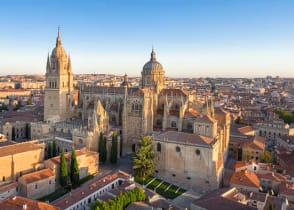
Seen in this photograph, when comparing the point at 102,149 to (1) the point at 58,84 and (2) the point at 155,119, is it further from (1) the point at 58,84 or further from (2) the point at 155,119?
(1) the point at 58,84

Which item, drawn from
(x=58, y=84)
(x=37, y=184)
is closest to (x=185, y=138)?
(x=37, y=184)

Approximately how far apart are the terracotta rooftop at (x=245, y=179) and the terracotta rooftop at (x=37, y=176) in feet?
70.8

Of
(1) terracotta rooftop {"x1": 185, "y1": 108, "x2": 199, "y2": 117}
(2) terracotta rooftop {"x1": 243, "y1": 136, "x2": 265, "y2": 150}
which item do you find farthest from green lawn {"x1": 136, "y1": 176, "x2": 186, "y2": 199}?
(2) terracotta rooftop {"x1": 243, "y1": 136, "x2": 265, "y2": 150}

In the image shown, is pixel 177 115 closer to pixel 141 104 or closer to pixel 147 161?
pixel 141 104

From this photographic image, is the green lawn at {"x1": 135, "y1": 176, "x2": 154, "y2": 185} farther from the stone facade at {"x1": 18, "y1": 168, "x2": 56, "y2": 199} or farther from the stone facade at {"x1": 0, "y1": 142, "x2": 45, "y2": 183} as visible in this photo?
the stone facade at {"x1": 0, "y1": 142, "x2": 45, "y2": 183}

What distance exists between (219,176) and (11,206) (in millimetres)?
23665

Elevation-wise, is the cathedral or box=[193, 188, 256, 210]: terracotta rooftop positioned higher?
the cathedral

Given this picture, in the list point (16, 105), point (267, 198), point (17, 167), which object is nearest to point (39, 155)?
point (17, 167)

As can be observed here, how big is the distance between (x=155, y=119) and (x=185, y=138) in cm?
1246

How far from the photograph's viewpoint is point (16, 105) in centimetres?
9700

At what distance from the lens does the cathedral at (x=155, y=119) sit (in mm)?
36312

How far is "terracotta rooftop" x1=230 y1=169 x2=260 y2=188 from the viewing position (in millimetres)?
34156

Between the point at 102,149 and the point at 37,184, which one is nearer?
the point at 37,184

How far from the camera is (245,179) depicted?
114ft
